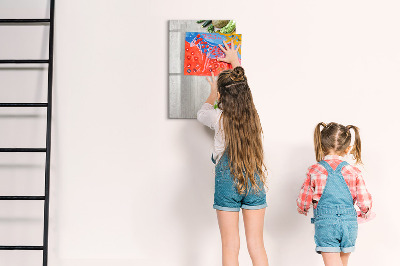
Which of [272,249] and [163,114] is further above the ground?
[163,114]

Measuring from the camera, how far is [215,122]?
270cm

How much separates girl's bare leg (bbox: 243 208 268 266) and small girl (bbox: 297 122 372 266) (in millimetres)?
270

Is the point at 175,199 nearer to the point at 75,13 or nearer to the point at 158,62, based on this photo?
the point at 158,62

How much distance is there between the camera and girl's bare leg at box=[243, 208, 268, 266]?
2615mm

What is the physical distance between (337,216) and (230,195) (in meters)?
0.54

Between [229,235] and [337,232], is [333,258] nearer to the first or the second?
[337,232]

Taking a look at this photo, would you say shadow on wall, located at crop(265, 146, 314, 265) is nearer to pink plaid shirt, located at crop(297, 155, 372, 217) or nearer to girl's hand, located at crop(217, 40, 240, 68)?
pink plaid shirt, located at crop(297, 155, 372, 217)

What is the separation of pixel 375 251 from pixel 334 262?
0.69 metres

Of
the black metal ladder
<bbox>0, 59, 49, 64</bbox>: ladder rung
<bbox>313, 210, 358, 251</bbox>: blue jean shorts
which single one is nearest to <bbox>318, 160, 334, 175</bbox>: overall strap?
<bbox>313, 210, 358, 251</bbox>: blue jean shorts

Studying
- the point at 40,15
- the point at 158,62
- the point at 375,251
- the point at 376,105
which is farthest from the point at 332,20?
the point at 40,15

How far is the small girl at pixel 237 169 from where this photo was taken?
2.54 m

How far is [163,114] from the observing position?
10.0 feet

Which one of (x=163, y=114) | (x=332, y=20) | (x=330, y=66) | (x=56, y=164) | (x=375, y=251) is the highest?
(x=332, y=20)

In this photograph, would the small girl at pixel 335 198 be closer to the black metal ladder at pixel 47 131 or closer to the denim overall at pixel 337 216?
the denim overall at pixel 337 216
